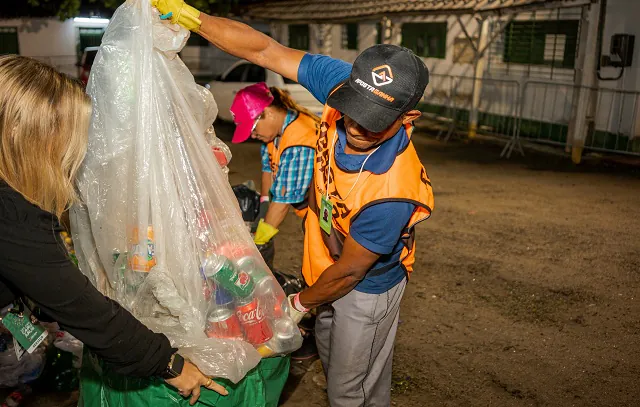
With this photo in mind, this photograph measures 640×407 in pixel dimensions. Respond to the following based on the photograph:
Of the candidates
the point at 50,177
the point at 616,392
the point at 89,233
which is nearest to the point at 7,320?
the point at 89,233

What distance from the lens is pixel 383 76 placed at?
1.94m

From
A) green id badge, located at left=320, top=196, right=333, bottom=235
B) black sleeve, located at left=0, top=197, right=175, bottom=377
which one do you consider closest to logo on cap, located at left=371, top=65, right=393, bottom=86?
green id badge, located at left=320, top=196, right=333, bottom=235

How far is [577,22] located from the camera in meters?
10.0

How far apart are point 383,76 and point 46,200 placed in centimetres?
110

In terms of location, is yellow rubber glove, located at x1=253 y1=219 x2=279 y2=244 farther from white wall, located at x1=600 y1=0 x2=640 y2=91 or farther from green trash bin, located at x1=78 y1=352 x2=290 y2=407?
white wall, located at x1=600 y1=0 x2=640 y2=91

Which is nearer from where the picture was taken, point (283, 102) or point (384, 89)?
point (384, 89)

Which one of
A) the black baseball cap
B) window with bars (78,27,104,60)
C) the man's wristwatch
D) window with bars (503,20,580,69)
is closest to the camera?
the man's wristwatch

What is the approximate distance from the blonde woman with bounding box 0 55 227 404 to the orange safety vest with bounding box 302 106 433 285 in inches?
34.0

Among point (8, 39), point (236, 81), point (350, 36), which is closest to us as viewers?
point (236, 81)

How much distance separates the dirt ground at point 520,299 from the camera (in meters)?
3.37

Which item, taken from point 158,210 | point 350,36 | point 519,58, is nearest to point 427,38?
point 350,36

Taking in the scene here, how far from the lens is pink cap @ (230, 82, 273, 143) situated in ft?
10.4

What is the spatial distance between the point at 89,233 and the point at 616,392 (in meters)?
2.94

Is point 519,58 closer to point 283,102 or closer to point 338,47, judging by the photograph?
point 338,47
